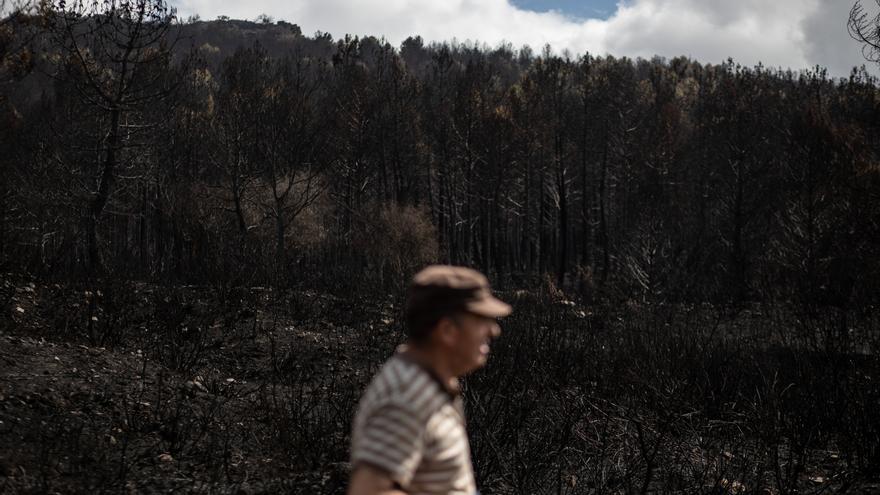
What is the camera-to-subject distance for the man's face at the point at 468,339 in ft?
6.66

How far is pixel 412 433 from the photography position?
6.26 feet

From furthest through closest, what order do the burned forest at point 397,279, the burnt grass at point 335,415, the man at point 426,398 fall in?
the burned forest at point 397,279 < the burnt grass at point 335,415 < the man at point 426,398

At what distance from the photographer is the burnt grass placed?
6.25 m

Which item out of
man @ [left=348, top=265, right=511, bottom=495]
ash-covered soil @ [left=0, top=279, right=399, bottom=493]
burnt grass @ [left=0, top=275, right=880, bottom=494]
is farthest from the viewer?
burnt grass @ [left=0, top=275, right=880, bottom=494]

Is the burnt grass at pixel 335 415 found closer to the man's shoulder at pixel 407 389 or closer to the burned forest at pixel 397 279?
the burned forest at pixel 397 279

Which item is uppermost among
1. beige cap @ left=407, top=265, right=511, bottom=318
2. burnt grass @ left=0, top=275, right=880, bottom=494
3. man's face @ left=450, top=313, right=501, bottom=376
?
beige cap @ left=407, top=265, right=511, bottom=318

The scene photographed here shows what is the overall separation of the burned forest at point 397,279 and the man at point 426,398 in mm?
4062

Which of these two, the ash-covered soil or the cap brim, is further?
the ash-covered soil

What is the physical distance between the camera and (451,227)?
144ft

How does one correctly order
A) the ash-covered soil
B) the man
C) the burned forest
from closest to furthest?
the man < the ash-covered soil < the burned forest

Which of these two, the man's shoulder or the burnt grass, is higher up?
the man's shoulder

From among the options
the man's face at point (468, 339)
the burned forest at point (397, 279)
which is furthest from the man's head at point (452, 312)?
the burned forest at point (397, 279)

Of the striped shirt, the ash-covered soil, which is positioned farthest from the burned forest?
the striped shirt

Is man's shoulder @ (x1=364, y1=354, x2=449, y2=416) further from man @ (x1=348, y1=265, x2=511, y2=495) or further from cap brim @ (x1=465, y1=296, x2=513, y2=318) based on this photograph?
cap brim @ (x1=465, y1=296, x2=513, y2=318)
